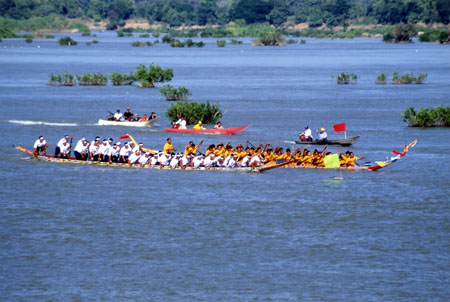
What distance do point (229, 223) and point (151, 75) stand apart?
192ft

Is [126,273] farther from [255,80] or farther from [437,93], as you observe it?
[255,80]

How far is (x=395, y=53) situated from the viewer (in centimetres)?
16175

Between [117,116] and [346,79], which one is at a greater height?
[117,116]

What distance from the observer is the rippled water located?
27.3 metres

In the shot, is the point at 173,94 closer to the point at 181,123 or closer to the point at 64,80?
the point at 181,123

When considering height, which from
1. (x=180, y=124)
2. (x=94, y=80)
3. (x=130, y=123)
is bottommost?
(x=94, y=80)

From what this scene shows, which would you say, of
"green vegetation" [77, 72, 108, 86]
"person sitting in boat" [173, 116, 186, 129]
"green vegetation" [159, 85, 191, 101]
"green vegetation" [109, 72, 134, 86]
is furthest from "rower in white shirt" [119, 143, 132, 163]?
"green vegetation" [77, 72, 108, 86]

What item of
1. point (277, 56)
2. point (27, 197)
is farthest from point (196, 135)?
point (277, 56)

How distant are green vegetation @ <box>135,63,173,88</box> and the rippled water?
19893 millimetres

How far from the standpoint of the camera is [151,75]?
3617 inches

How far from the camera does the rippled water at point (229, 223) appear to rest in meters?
27.3

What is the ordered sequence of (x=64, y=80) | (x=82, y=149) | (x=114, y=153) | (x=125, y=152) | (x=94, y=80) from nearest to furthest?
(x=125, y=152) → (x=114, y=153) → (x=82, y=149) → (x=94, y=80) → (x=64, y=80)

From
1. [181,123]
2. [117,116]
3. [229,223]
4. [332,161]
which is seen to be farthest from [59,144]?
[229,223]

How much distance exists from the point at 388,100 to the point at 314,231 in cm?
5054
